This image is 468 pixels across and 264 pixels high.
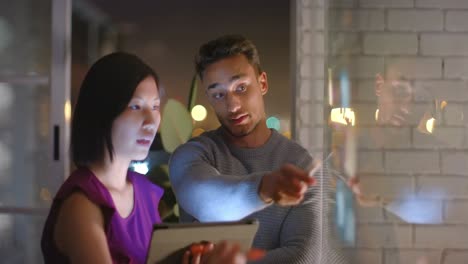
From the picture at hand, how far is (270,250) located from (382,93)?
0.28 metres

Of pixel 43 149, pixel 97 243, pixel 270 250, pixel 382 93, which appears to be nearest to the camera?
pixel 97 243

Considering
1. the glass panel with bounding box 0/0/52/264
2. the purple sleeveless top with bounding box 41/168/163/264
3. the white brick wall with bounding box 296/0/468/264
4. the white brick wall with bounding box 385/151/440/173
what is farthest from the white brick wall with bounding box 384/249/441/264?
the glass panel with bounding box 0/0/52/264

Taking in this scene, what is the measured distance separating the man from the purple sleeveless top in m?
0.07

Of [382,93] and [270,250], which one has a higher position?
[382,93]

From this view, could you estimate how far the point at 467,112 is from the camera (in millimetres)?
825

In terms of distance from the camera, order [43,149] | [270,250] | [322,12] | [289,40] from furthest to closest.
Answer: [43,149] < [289,40] < [322,12] < [270,250]

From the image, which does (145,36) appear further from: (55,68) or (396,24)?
(396,24)

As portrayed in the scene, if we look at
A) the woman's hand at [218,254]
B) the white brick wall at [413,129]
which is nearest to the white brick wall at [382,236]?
the white brick wall at [413,129]

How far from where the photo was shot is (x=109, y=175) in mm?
622

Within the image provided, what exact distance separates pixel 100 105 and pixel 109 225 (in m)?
0.13

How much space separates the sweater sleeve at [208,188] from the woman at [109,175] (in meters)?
0.04

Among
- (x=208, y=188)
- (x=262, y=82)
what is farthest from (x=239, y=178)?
(x=262, y=82)

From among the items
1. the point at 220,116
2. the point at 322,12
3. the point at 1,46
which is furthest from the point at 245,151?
the point at 1,46

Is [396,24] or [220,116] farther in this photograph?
[396,24]
